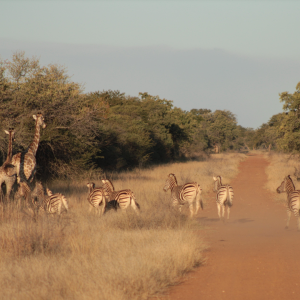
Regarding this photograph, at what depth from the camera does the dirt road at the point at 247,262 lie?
18.1ft

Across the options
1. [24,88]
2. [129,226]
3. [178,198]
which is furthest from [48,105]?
[129,226]

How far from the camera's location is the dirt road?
218 inches

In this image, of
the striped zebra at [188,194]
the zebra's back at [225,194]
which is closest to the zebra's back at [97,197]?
the striped zebra at [188,194]

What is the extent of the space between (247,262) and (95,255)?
9.42 ft

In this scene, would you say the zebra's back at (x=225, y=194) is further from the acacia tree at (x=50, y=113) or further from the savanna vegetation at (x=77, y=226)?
the acacia tree at (x=50, y=113)

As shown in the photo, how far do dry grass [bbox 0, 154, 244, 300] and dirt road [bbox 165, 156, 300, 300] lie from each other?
14.9 inches

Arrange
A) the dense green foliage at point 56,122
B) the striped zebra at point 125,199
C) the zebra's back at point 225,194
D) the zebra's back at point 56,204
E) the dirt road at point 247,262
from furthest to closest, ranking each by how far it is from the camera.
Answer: the dense green foliage at point 56,122, the zebra's back at point 225,194, the striped zebra at point 125,199, the zebra's back at point 56,204, the dirt road at point 247,262

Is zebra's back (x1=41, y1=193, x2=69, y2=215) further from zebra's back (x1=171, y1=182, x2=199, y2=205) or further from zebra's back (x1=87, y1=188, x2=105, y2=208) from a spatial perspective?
zebra's back (x1=171, y1=182, x2=199, y2=205)

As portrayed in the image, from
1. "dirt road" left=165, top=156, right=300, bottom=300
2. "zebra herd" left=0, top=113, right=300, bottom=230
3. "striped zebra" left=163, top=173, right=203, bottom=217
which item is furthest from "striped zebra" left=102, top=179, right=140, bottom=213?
"dirt road" left=165, top=156, right=300, bottom=300

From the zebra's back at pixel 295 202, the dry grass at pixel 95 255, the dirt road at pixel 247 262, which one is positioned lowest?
the dirt road at pixel 247 262

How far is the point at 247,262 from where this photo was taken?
7.08m

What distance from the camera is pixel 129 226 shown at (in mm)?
9344

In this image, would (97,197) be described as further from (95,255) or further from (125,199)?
(95,255)

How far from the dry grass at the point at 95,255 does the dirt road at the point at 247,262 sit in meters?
0.38
